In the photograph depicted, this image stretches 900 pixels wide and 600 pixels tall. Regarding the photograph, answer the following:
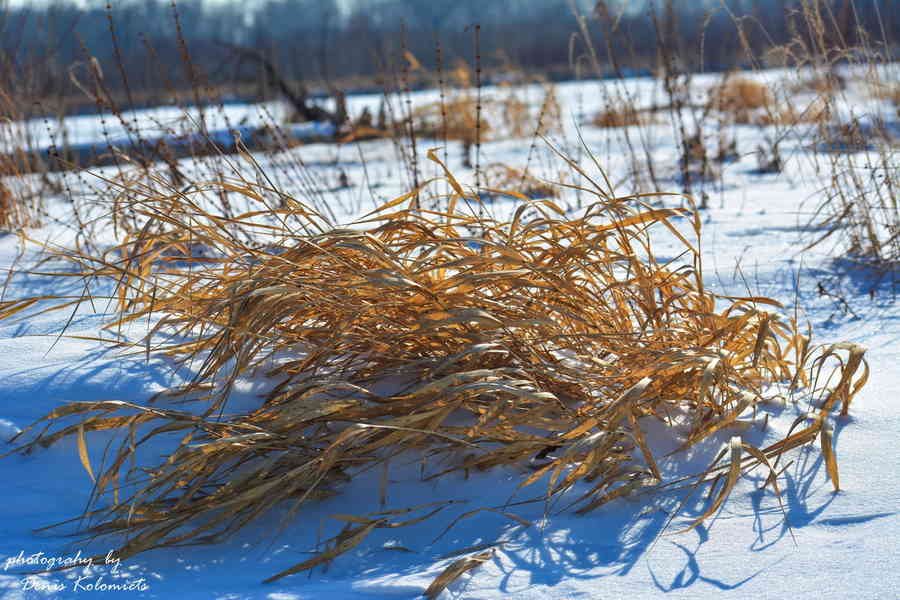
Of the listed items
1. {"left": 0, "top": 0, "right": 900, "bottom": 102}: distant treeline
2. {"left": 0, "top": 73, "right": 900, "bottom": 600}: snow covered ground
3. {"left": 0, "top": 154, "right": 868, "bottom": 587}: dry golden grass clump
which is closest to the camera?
{"left": 0, "top": 73, "right": 900, "bottom": 600}: snow covered ground

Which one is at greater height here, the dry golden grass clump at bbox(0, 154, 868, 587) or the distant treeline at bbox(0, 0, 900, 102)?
the distant treeline at bbox(0, 0, 900, 102)

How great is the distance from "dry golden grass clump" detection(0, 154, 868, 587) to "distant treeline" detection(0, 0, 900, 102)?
1.12m

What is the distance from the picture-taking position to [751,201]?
373cm

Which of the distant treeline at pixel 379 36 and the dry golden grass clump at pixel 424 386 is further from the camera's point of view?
the distant treeline at pixel 379 36

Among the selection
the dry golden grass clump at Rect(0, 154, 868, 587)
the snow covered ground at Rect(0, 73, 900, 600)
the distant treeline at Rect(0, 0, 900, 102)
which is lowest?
the snow covered ground at Rect(0, 73, 900, 600)

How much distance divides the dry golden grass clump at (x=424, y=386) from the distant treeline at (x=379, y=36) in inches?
44.2

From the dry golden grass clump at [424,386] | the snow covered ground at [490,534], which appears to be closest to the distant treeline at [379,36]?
the dry golden grass clump at [424,386]

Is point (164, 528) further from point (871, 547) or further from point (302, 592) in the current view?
point (871, 547)

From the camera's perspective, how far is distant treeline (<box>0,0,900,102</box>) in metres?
3.01

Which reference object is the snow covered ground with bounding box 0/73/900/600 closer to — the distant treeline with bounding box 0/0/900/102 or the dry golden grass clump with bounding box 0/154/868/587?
the dry golden grass clump with bounding box 0/154/868/587

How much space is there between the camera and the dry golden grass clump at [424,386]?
51.3 inches

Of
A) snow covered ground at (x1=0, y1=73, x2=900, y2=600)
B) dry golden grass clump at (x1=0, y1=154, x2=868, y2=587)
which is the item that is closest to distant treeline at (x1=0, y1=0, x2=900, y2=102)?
dry golden grass clump at (x1=0, y1=154, x2=868, y2=587)

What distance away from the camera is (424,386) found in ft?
4.45

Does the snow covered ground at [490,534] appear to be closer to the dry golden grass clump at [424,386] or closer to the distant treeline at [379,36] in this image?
the dry golden grass clump at [424,386]
